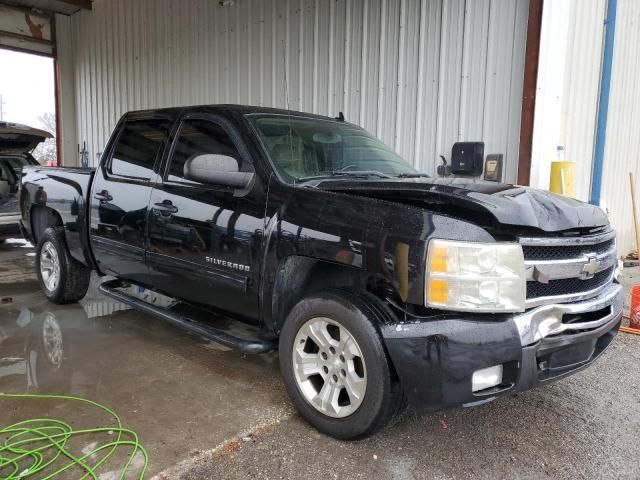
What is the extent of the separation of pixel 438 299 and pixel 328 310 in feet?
1.95

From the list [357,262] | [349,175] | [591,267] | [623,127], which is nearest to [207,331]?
[357,262]

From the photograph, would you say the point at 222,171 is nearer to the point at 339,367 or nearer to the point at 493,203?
the point at 339,367

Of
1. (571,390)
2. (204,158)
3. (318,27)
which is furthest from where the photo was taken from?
(318,27)

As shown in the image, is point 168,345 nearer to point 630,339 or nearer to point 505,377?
point 505,377

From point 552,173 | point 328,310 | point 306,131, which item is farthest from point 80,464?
point 552,173

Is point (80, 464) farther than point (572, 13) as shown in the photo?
No

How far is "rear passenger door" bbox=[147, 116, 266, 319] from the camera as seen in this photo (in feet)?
9.73

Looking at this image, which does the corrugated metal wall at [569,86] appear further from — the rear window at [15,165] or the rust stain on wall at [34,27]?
the rust stain on wall at [34,27]

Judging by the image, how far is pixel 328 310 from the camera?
2.50m

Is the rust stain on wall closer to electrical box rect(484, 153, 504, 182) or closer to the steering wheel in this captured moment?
electrical box rect(484, 153, 504, 182)

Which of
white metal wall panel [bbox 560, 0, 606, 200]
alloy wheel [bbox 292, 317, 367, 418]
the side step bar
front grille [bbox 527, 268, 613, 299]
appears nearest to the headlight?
front grille [bbox 527, 268, 613, 299]

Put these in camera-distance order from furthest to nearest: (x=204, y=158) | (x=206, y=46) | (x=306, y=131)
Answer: (x=206, y=46)
(x=306, y=131)
(x=204, y=158)

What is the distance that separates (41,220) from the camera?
205 inches

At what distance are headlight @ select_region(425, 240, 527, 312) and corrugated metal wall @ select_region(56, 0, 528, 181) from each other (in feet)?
12.8
